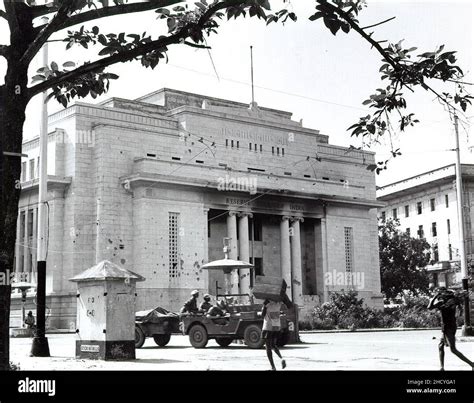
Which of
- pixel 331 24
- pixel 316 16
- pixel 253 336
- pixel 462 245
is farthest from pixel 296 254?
pixel 316 16

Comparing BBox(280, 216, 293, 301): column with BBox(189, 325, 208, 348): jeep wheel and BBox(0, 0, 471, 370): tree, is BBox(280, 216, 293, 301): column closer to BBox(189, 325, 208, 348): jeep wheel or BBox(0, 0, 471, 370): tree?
BBox(189, 325, 208, 348): jeep wheel

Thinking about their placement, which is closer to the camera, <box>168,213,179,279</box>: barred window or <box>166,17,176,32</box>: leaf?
<box>166,17,176,32</box>: leaf

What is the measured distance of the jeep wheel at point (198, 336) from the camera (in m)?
19.4

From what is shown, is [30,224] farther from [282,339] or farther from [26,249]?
[282,339]

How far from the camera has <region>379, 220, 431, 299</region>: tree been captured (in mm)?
54594

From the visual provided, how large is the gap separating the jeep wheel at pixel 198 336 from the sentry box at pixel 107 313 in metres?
4.92

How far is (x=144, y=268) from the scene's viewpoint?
121 ft

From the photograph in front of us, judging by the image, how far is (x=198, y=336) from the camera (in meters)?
19.5

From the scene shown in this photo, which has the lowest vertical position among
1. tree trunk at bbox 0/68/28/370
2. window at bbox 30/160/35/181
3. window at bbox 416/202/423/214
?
tree trunk at bbox 0/68/28/370

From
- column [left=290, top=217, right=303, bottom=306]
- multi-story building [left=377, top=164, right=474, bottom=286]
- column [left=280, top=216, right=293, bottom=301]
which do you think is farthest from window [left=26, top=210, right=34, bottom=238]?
multi-story building [left=377, top=164, right=474, bottom=286]

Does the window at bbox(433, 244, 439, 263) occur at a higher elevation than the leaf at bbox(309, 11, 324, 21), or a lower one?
higher

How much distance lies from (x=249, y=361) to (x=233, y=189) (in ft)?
92.2

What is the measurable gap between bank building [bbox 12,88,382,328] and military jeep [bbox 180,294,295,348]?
16.8m
